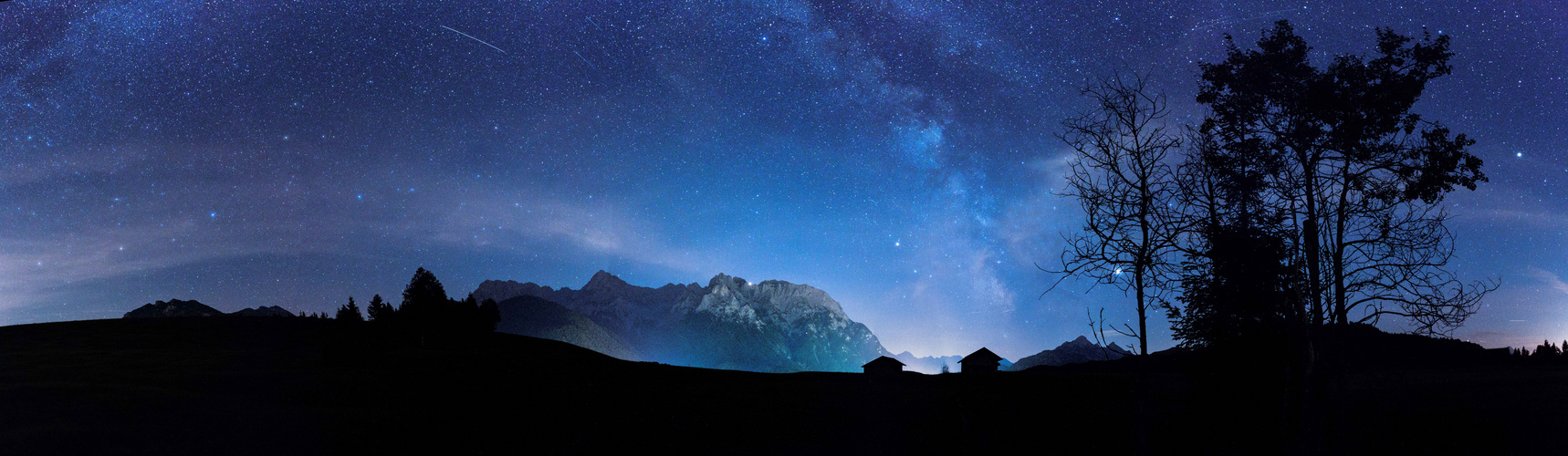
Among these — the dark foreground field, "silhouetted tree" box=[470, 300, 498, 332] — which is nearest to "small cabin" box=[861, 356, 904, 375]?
the dark foreground field

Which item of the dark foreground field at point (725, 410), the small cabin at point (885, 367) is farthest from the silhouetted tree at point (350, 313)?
the small cabin at point (885, 367)

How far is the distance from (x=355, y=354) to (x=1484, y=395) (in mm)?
61642

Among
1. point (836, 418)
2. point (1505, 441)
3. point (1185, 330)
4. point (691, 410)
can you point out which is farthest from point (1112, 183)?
point (691, 410)

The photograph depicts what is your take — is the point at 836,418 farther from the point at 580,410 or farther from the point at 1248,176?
the point at 1248,176

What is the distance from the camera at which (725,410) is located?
1112 inches

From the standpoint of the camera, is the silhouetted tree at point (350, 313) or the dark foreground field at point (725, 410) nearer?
the dark foreground field at point (725, 410)

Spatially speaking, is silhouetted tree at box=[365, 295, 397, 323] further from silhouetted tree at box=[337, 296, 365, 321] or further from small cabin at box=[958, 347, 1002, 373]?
small cabin at box=[958, 347, 1002, 373]

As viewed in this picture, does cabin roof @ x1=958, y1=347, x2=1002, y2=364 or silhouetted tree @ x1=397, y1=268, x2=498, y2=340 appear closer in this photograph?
cabin roof @ x1=958, y1=347, x2=1002, y2=364

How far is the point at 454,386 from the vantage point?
123 ft

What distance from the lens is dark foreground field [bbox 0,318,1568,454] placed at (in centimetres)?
774

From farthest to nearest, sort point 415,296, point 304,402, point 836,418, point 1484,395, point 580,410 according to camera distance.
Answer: point 415,296 → point 304,402 → point 580,410 → point 836,418 → point 1484,395

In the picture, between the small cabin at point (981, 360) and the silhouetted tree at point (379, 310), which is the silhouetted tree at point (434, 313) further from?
the small cabin at point (981, 360)

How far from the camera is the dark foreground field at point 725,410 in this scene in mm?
7738

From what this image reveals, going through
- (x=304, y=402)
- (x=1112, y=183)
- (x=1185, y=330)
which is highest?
(x=1112, y=183)
